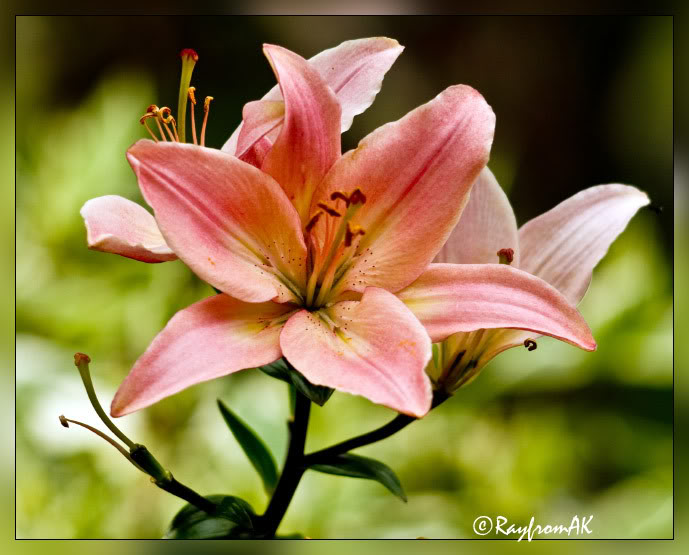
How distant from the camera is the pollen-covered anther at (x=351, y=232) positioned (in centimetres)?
37

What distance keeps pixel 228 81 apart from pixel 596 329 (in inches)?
23.4

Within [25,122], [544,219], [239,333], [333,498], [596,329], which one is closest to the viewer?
[239,333]

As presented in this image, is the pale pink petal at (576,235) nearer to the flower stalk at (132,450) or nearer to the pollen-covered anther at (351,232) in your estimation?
the pollen-covered anther at (351,232)

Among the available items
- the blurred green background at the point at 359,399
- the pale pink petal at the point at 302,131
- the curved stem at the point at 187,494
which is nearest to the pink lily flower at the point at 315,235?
the pale pink petal at the point at 302,131

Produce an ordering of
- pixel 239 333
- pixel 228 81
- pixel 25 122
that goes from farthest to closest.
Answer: pixel 228 81, pixel 25 122, pixel 239 333

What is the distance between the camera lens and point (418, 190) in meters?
0.39

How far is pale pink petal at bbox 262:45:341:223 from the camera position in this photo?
38 centimetres

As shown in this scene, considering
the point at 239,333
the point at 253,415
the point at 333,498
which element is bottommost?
the point at 333,498

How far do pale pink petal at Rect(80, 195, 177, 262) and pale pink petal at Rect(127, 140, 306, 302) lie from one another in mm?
27

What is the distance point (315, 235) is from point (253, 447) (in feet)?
0.67

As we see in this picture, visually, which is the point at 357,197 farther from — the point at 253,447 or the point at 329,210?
the point at 253,447

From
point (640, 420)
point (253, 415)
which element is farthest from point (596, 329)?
point (253, 415)

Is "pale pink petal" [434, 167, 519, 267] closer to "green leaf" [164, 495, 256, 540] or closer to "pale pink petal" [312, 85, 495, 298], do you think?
"pale pink petal" [312, 85, 495, 298]

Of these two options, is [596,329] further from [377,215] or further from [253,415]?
[377,215]
